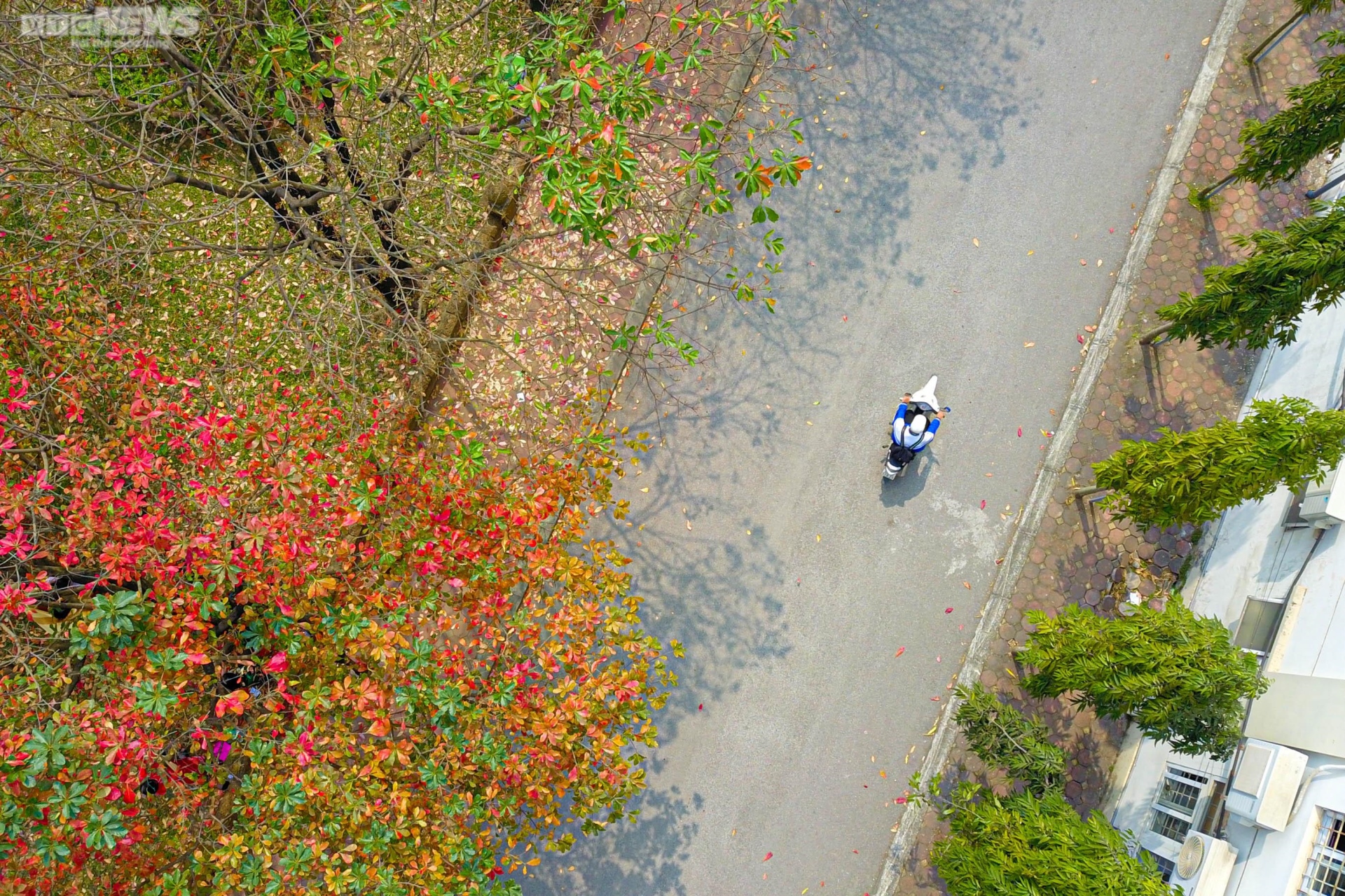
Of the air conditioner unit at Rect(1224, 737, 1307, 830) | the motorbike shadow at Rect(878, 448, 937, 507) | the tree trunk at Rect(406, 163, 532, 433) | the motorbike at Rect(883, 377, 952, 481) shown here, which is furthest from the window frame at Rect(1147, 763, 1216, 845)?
the tree trunk at Rect(406, 163, 532, 433)

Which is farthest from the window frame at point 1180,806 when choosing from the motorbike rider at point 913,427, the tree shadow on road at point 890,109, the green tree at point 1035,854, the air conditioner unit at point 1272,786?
the tree shadow on road at point 890,109

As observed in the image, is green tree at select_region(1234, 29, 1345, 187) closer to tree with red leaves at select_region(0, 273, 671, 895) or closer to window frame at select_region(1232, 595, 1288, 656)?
window frame at select_region(1232, 595, 1288, 656)

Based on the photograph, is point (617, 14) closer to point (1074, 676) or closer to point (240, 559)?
point (240, 559)

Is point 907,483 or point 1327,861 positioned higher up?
point 907,483

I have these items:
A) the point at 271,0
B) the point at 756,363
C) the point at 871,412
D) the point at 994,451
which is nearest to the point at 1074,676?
the point at 994,451

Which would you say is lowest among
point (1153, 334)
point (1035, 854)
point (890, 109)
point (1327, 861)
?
point (1035, 854)

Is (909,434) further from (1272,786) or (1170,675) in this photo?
(1272,786)

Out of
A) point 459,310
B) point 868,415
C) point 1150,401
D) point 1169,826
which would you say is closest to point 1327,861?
point 1169,826
